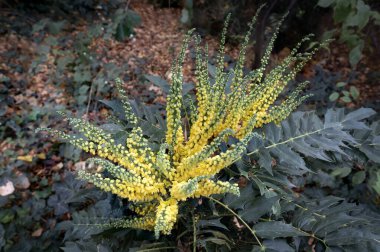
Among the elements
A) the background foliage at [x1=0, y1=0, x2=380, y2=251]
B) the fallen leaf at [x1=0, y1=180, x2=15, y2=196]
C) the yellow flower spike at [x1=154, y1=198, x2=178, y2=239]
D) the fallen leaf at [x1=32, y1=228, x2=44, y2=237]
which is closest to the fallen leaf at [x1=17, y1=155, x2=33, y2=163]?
the background foliage at [x1=0, y1=0, x2=380, y2=251]

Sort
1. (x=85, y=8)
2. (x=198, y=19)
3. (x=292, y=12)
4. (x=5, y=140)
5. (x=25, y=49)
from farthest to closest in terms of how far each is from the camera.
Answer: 1. (x=85, y=8)
2. (x=198, y=19)
3. (x=25, y=49)
4. (x=292, y=12)
5. (x=5, y=140)

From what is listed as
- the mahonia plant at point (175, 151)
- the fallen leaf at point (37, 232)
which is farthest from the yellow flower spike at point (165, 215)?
the fallen leaf at point (37, 232)

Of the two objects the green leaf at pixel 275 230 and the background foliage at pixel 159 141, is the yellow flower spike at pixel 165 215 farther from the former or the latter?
the green leaf at pixel 275 230

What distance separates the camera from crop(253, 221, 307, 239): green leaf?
1.39m

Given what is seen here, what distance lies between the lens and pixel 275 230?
1412mm

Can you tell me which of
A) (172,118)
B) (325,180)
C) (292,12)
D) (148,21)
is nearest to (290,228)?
(172,118)

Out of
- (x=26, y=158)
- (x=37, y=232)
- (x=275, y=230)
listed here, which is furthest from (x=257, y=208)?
(x=26, y=158)

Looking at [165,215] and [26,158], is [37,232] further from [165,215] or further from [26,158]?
[165,215]

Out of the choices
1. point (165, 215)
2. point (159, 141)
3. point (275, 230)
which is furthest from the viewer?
point (159, 141)

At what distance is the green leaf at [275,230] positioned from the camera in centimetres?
139

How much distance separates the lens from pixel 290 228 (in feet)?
4.62

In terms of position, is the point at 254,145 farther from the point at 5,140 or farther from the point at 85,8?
the point at 85,8

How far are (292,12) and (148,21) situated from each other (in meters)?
2.42

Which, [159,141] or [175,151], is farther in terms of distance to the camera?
[159,141]
